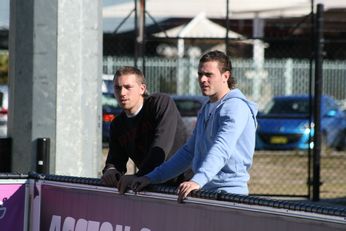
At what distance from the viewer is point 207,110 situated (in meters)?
6.14

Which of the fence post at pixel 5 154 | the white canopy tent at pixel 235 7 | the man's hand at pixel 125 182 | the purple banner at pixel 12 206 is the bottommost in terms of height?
the purple banner at pixel 12 206

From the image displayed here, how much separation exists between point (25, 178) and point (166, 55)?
20.3 m

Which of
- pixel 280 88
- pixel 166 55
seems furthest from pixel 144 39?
pixel 166 55

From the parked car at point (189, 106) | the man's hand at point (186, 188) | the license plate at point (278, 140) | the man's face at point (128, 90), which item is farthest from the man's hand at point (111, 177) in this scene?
the license plate at point (278, 140)

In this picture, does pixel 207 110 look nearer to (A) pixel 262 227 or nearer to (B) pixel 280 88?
(A) pixel 262 227

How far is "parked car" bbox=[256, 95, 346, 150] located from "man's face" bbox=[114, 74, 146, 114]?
11.9 m

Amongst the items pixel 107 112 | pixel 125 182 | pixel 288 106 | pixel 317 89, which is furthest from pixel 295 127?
pixel 125 182

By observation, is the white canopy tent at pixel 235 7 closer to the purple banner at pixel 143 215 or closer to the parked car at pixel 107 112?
the parked car at pixel 107 112

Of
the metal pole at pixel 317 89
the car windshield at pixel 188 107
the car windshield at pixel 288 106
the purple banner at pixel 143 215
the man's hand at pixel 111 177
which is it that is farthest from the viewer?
the car windshield at pixel 288 106

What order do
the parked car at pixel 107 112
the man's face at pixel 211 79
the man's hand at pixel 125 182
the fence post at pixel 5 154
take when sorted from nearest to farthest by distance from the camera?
the man's face at pixel 211 79 < the man's hand at pixel 125 182 < the fence post at pixel 5 154 < the parked car at pixel 107 112

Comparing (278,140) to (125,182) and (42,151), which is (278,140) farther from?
(125,182)

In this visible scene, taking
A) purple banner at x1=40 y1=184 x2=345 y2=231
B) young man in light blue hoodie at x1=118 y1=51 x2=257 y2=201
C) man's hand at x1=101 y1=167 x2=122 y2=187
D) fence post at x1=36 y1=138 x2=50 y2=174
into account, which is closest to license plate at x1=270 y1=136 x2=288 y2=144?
fence post at x1=36 y1=138 x2=50 y2=174

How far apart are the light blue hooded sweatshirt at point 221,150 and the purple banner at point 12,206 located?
4.76 feet

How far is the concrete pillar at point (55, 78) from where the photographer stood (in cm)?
800
